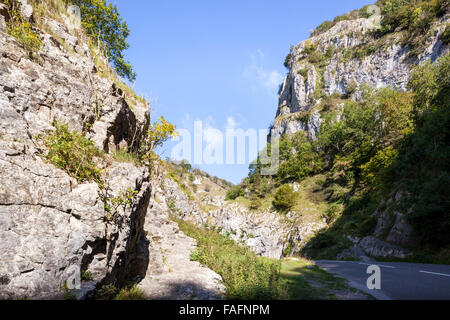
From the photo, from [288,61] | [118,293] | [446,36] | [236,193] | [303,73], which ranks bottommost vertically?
[118,293]

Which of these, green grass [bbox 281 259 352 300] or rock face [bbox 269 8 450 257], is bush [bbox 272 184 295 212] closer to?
rock face [bbox 269 8 450 257]

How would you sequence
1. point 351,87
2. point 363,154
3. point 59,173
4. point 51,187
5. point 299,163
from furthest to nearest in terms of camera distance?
1. point 351,87
2. point 299,163
3. point 363,154
4. point 59,173
5. point 51,187

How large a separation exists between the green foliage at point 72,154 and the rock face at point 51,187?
163mm

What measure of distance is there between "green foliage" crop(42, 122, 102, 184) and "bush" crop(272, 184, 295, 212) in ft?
104

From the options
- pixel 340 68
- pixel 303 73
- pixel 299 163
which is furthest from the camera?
→ pixel 303 73

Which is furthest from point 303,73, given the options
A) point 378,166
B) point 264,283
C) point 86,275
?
point 86,275

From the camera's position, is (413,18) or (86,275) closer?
(86,275)

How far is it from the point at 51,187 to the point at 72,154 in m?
0.87

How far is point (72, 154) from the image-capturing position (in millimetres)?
4383

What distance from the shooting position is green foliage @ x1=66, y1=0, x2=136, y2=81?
40.2ft

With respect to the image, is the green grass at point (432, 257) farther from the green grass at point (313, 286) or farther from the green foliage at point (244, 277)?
the green foliage at point (244, 277)

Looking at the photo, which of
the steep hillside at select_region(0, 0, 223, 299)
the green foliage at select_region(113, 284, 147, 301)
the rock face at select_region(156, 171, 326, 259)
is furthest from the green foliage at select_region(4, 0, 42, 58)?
the rock face at select_region(156, 171, 326, 259)

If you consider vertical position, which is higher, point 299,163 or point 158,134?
point 299,163

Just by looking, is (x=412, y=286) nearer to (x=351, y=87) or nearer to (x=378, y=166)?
(x=378, y=166)
